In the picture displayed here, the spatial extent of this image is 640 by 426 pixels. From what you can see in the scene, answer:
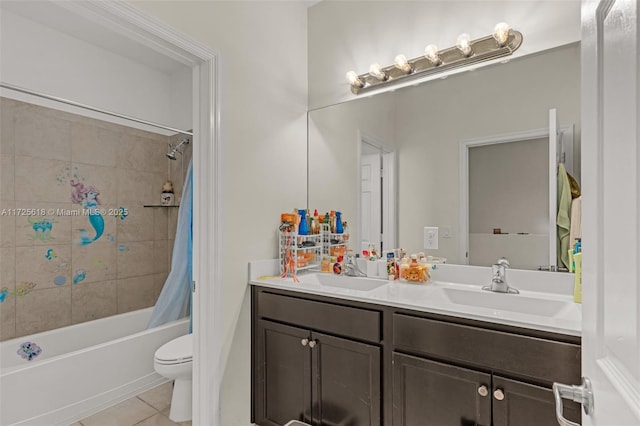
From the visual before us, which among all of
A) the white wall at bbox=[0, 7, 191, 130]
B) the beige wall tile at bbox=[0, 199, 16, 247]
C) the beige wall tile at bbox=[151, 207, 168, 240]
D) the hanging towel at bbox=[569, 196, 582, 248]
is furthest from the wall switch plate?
the beige wall tile at bbox=[0, 199, 16, 247]

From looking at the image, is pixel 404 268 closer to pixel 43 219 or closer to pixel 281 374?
pixel 281 374

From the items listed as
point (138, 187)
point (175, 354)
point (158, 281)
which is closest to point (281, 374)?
point (175, 354)

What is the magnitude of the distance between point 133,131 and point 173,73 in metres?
0.67

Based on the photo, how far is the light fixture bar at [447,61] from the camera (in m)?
1.69

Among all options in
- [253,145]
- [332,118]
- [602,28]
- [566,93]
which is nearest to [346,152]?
[332,118]

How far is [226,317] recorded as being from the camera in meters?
1.81

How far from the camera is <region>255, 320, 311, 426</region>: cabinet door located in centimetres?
170

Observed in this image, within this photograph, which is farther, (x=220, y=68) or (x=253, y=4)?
(x=253, y=4)

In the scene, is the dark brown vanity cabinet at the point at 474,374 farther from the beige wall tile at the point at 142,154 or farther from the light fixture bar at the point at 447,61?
the beige wall tile at the point at 142,154

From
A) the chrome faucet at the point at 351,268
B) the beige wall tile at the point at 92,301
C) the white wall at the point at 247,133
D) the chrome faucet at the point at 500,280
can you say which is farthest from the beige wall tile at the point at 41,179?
the chrome faucet at the point at 500,280

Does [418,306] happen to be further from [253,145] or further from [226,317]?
[253,145]

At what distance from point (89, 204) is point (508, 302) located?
3.05 metres

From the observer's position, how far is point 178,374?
2.01 metres

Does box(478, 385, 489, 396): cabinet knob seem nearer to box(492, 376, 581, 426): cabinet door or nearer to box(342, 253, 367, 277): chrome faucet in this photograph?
box(492, 376, 581, 426): cabinet door
